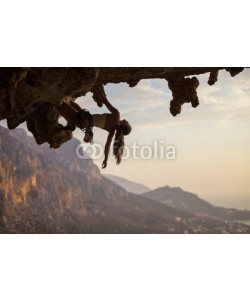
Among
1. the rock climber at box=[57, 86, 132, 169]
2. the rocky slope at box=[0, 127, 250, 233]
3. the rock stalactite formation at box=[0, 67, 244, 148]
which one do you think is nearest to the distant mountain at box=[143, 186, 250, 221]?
the rocky slope at box=[0, 127, 250, 233]

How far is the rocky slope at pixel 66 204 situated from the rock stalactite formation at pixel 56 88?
222 feet

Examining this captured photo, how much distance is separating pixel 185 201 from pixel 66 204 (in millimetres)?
68285

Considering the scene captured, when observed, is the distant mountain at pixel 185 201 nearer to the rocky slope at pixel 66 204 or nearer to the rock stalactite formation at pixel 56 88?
the rocky slope at pixel 66 204

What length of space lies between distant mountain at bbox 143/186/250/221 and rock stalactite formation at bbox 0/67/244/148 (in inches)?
5479

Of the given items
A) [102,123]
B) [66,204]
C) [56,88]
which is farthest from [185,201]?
[56,88]

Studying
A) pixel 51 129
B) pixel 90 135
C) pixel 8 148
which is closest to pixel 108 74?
pixel 90 135

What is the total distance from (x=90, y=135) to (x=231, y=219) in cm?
14020

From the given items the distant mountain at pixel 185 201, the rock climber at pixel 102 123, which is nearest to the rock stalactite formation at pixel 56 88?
the rock climber at pixel 102 123

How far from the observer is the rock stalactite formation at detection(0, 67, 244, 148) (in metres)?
7.64

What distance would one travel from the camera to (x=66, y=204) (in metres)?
109

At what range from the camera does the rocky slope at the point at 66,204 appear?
8581 centimetres

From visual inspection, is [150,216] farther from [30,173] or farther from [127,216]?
[30,173]

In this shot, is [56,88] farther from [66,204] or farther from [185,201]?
[185,201]

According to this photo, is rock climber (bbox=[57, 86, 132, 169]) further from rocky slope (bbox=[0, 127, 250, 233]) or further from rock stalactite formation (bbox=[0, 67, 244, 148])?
rocky slope (bbox=[0, 127, 250, 233])
